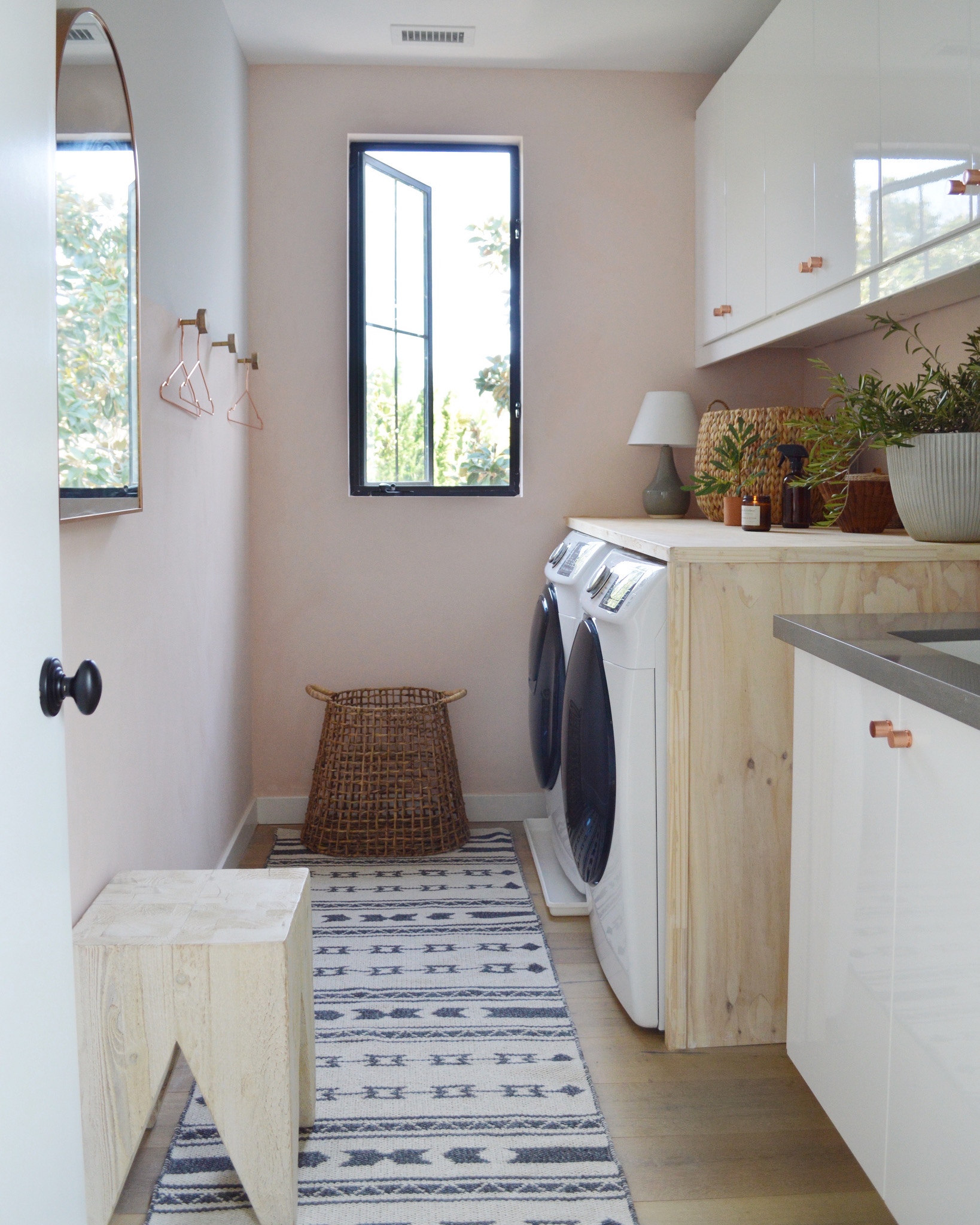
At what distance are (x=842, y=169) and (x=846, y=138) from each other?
0.19ft

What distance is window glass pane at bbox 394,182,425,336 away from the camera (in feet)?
10.7

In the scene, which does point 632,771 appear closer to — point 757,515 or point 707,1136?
point 707,1136

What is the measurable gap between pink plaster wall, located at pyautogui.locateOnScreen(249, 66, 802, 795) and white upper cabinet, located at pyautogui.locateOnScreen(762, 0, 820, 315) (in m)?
0.72

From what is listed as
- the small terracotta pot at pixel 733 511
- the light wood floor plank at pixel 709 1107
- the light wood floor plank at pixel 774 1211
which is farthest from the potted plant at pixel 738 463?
the light wood floor plank at pixel 774 1211

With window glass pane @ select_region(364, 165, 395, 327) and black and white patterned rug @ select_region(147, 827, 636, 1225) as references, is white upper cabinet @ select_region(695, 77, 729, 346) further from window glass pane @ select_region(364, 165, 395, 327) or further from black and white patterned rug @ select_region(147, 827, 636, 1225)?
black and white patterned rug @ select_region(147, 827, 636, 1225)

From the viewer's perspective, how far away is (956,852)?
1037 mm

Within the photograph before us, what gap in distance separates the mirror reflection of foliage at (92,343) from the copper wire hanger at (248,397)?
3.50 feet

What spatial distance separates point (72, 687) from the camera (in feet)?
3.32

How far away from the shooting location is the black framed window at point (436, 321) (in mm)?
3264

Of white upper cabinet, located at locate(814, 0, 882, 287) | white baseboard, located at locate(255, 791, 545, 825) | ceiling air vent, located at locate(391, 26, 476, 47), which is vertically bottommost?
white baseboard, located at locate(255, 791, 545, 825)

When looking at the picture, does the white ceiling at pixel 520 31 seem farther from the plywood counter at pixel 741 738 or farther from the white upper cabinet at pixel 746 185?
the plywood counter at pixel 741 738

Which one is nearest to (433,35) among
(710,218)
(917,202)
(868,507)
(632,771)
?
(710,218)

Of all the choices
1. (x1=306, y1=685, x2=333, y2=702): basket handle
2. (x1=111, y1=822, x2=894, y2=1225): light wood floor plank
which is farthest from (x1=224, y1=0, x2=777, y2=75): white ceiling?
(x1=111, y1=822, x2=894, y2=1225): light wood floor plank

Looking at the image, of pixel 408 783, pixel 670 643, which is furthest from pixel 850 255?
pixel 408 783
